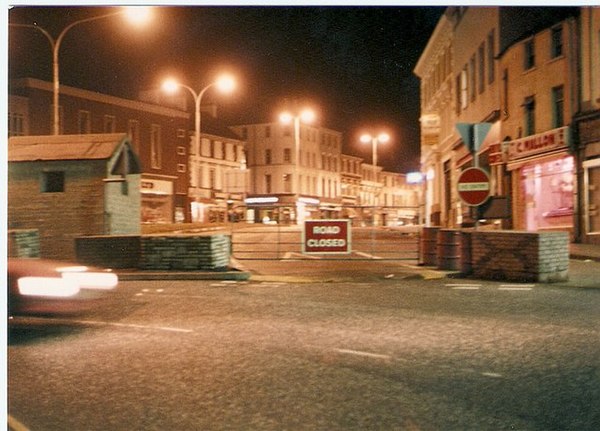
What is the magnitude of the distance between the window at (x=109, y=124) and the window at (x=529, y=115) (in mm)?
31738

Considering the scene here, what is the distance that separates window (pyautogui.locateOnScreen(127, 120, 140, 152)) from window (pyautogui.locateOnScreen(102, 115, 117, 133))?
4.36ft

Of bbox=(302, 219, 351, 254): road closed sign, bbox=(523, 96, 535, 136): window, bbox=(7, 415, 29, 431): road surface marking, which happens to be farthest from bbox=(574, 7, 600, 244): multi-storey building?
bbox=(7, 415, 29, 431): road surface marking

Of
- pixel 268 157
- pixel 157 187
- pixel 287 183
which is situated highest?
pixel 268 157

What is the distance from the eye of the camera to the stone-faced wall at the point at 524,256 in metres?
14.3

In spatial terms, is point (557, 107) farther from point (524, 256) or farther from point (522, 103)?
point (524, 256)

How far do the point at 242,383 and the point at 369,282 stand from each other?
893 centimetres

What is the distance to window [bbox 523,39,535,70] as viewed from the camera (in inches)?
1222

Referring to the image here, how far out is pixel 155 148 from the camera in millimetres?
58969

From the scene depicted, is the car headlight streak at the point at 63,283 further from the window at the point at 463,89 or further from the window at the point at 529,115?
the window at the point at 463,89

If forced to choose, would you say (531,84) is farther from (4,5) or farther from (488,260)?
(4,5)

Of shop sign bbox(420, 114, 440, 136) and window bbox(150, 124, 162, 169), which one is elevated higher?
window bbox(150, 124, 162, 169)

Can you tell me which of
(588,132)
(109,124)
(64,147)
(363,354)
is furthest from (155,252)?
(109,124)

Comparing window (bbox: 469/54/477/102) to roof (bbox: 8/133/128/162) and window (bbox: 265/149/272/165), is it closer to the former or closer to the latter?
roof (bbox: 8/133/128/162)

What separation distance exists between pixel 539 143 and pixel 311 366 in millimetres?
24995
